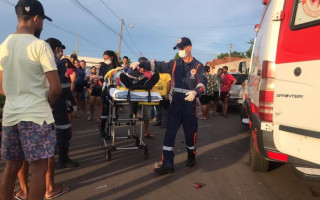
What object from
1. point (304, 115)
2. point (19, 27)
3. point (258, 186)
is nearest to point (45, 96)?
point (19, 27)

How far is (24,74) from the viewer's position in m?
2.23

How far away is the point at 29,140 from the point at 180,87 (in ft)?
7.98

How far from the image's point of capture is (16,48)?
2.21 meters

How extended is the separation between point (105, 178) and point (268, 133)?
A: 92.1 inches

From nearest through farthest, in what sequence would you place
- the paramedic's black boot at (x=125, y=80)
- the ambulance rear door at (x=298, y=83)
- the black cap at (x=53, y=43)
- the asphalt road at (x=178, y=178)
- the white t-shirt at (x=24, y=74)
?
1. the white t-shirt at (x=24, y=74)
2. the ambulance rear door at (x=298, y=83)
3. the asphalt road at (x=178, y=178)
4. the black cap at (x=53, y=43)
5. the paramedic's black boot at (x=125, y=80)

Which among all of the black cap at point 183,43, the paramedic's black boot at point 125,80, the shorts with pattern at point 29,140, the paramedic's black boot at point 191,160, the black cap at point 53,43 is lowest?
the paramedic's black boot at point 191,160

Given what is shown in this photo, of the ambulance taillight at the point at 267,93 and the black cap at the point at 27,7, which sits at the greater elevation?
the black cap at the point at 27,7

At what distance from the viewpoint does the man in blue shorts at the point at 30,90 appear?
222cm

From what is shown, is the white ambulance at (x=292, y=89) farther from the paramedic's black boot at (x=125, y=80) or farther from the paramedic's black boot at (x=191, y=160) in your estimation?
the paramedic's black boot at (x=125, y=80)

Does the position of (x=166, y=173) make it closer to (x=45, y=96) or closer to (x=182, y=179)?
(x=182, y=179)

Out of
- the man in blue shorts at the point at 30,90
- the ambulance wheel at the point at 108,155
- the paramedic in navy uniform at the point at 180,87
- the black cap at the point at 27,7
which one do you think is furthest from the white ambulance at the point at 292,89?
the ambulance wheel at the point at 108,155

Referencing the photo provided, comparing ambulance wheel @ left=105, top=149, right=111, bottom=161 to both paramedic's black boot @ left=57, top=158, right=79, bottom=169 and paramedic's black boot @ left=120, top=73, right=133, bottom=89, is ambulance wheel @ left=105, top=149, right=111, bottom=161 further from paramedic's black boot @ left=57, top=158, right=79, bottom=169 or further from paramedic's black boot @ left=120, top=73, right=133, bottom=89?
paramedic's black boot @ left=120, top=73, right=133, bottom=89

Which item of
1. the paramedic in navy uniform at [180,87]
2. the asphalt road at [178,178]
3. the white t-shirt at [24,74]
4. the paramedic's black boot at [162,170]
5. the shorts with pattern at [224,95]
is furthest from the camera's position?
the shorts with pattern at [224,95]

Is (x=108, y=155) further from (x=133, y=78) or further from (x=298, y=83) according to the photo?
(x=298, y=83)
